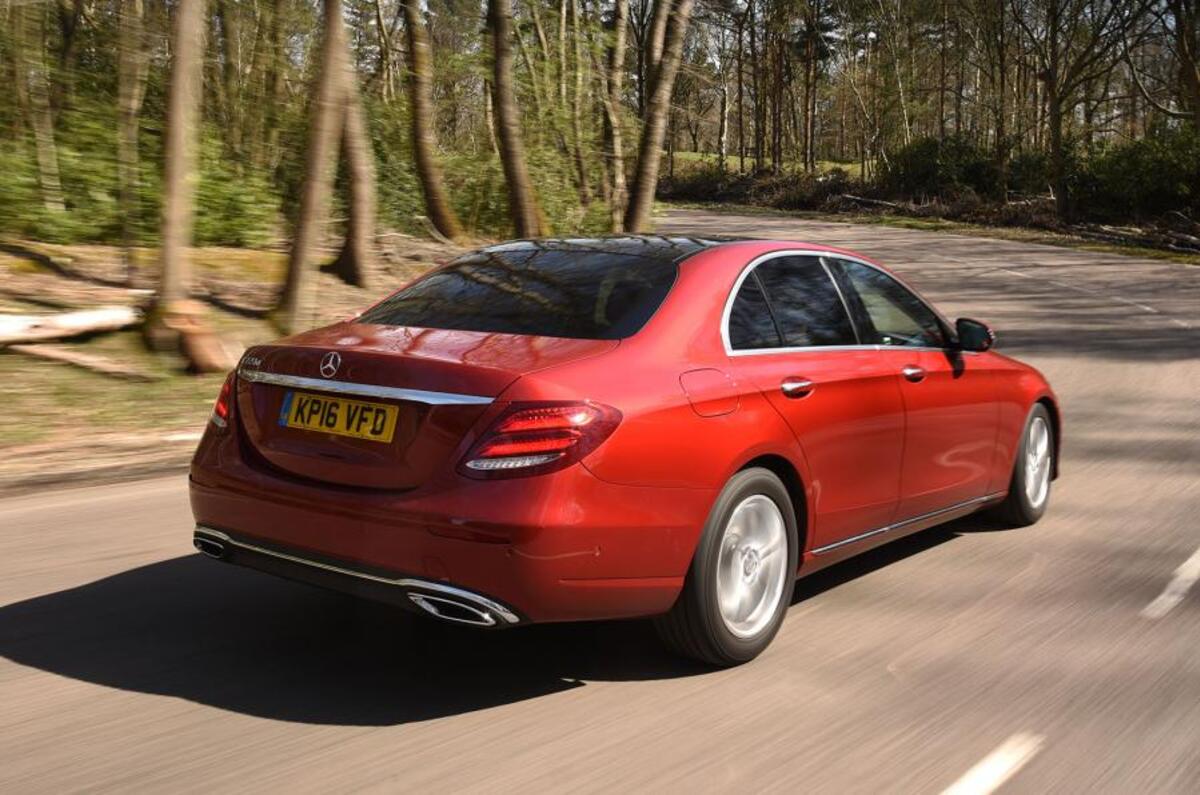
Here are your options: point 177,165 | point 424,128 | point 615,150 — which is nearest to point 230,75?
point 424,128

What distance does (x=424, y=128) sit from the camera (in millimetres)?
17312

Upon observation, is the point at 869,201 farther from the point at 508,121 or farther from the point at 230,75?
the point at 508,121

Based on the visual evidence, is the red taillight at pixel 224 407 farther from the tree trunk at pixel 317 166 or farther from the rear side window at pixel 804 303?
the tree trunk at pixel 317 166

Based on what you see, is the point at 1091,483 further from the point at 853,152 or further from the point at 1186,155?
the point at 853,152

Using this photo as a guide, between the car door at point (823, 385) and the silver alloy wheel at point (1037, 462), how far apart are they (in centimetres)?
165

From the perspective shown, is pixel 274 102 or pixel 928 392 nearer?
pixel 928 392

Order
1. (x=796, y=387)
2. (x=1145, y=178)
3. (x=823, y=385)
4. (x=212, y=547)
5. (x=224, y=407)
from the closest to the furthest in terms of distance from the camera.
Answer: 1. (x=212, y=547)
2. (x=224, y=407)
3. (x=796, y=387)
4. (x=823, y=385)
5. (x=1145, y=178)

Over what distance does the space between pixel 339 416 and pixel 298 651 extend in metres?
0.91

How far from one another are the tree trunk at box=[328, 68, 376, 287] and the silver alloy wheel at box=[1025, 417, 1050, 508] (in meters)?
8.41

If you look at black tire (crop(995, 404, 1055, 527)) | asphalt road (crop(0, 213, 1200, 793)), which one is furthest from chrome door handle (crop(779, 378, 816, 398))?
black tire (crop(995, 404, 1055, 527))

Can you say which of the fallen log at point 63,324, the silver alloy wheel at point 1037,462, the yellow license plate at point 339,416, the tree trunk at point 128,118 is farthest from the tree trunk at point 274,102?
the yellow license plate at point 339,416

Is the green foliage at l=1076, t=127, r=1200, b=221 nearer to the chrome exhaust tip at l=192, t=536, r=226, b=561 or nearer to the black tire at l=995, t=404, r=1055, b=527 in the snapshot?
the black tire at l=995, t=404, r=1055, b=527

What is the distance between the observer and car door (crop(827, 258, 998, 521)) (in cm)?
532

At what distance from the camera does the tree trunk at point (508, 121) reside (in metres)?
15.8
